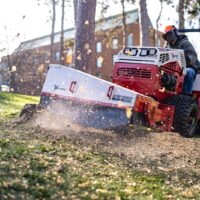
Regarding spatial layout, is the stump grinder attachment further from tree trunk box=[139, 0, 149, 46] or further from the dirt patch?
tree trunk box=[139, 0, 149, 46]

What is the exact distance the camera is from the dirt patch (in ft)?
19.7

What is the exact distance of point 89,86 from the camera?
7676 millimetres

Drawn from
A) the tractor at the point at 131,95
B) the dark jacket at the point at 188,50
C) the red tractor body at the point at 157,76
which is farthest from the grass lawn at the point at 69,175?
the dark jacket at the point at 188,50

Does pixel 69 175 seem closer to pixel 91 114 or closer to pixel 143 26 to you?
pixel 91 114

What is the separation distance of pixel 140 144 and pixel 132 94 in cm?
88

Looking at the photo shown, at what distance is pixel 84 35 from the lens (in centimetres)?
1025

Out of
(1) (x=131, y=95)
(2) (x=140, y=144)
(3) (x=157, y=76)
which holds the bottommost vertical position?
(2) (x=140, y=144)

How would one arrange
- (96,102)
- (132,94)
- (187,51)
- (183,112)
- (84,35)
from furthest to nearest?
(84,35)
(187,51)
(183,112)
(96,102)
(132,94)

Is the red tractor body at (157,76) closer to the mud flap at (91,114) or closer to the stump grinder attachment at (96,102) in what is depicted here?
the stump grinder attachment at (96,102)

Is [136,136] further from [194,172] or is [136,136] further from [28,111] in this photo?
[28,111]

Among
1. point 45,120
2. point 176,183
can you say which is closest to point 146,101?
point 45,120

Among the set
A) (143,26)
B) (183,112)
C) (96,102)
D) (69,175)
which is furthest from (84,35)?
(143,26)

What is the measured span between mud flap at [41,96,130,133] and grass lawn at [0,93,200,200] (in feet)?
3.92

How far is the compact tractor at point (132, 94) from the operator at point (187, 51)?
0.14 metres
